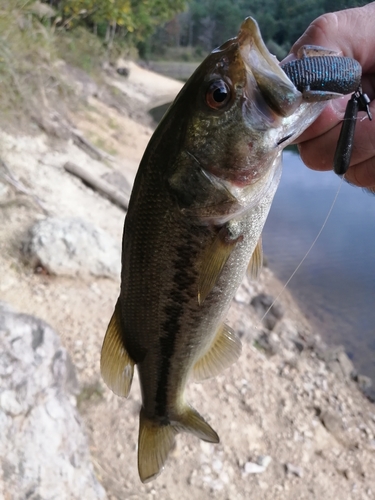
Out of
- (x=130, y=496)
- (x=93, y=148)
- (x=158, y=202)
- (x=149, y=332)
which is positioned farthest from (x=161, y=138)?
(x=93, y=148)

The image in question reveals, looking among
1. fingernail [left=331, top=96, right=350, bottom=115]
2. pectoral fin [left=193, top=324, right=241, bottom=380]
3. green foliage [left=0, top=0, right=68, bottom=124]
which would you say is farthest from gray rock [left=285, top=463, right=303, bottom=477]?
green foliage [left=0, top=0, right=68, bottom=124]

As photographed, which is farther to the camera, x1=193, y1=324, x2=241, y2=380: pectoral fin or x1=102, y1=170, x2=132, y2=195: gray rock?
x1=102, y1=170, x2=132, y2=195: gray rock

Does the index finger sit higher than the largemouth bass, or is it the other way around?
the index finger

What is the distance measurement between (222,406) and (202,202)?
3.95m

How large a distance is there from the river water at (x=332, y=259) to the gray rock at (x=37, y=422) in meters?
6.15

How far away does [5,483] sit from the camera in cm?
264

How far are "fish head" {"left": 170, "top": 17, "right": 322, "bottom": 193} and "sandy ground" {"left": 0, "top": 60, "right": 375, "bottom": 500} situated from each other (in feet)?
9.23

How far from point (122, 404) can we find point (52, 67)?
8.77 metres

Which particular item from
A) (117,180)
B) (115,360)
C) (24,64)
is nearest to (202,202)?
(115,360)

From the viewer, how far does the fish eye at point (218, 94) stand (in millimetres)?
1387

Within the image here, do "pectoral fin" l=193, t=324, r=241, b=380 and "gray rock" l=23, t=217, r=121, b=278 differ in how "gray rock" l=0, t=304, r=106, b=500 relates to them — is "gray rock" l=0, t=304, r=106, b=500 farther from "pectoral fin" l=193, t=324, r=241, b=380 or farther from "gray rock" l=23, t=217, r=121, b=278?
"gray rock" l=23, t=217, r=121, b=278

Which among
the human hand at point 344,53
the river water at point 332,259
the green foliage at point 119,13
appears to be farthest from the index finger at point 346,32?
the green foliage at point 119,13

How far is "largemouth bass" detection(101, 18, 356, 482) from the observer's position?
138cm

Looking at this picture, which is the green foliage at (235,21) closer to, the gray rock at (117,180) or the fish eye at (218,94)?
the fish eye at (218,94)
